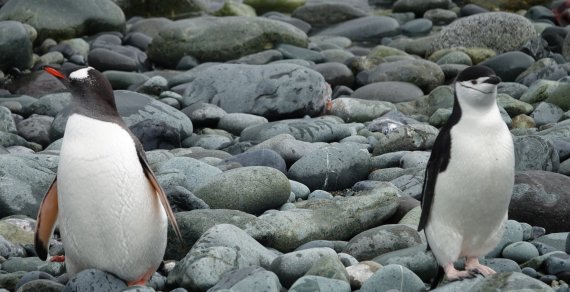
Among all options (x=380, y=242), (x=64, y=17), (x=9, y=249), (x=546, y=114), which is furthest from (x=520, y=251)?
(x=64, y=17)

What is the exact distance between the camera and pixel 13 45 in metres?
14.2

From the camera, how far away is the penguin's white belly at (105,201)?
5.58 m

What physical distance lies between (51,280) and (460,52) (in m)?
10.3

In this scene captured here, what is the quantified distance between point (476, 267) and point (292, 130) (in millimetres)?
5043

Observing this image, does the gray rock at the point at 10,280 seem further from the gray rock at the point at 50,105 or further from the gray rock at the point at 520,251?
the gray rock at the point at 50,105

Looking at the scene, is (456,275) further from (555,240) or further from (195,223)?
→ (195,223)

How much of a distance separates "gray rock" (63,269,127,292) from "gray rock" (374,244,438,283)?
1571 millimetres

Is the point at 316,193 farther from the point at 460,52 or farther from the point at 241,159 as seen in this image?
the point at 460,52

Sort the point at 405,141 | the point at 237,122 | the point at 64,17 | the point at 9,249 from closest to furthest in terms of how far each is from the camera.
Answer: the point at 9,249
the point at 405,141
the point at 237,122
the point at 64,17

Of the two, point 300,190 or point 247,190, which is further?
point 300,190

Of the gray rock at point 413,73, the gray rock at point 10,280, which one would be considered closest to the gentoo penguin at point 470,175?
the gray rock at point 10,280

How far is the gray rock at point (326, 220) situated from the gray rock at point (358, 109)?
4321 mm

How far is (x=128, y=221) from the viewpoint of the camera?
567 cm

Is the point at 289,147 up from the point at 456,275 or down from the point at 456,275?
down
